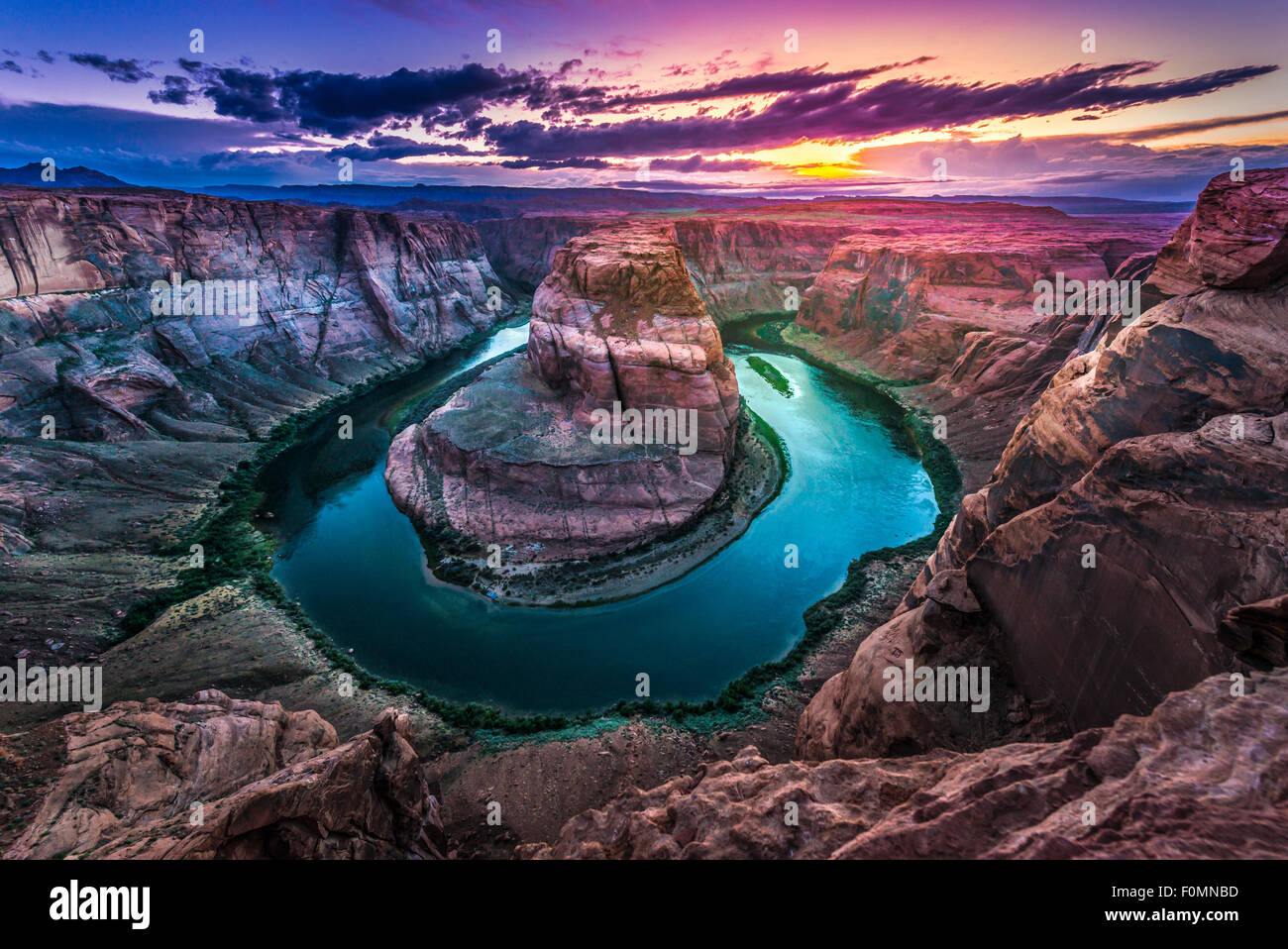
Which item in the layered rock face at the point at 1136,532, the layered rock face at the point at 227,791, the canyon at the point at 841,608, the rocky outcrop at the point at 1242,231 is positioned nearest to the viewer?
the canyon at the point at 841,608

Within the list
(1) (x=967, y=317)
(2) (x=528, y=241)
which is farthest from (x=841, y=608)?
(2) (x=528, y=241)

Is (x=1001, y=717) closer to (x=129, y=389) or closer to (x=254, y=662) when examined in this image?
(x=254, y=662)

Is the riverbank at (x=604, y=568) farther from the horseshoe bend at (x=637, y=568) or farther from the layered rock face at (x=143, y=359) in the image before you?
the layered rock face at (x=143, y=359)

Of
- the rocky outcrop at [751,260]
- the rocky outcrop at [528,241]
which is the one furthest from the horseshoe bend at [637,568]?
the rocky outcrop at [528,241]

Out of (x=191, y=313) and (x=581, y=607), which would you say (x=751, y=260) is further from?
(x=581, y=607)

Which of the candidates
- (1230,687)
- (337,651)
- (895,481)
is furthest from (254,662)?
(895,481)

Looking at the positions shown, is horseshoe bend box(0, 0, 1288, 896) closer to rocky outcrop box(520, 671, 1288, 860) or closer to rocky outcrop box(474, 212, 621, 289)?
rocky outcrop box(520, 671, 1288, 860)
